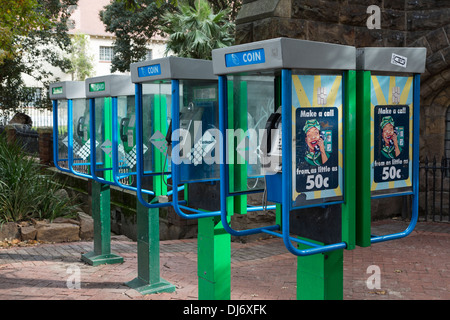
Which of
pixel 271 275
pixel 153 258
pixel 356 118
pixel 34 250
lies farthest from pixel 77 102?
pixel 356 118

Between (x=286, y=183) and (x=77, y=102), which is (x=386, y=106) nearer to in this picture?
(x=286, y=183)

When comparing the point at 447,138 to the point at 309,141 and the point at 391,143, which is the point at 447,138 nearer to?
the point at 391,143

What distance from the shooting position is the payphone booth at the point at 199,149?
4.13m

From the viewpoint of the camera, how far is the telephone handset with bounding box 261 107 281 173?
3.20 meters

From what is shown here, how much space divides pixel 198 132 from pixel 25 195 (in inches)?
182

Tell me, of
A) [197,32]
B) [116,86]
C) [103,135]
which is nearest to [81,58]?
[197,32]

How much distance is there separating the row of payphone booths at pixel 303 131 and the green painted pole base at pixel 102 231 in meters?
2.40

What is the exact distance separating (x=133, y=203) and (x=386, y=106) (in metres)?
6.36

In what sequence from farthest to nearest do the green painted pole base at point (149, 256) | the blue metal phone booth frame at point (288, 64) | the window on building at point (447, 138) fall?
the window on building at point (447, 138) < the green painted pole base at point (149, 256) < the blue metal phone booth frame at point (288, 64)

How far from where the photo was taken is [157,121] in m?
5.21

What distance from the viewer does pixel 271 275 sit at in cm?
586

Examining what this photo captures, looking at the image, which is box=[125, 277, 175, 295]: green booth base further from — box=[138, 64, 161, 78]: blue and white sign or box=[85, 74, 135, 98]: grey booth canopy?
box=[138, 64, 161, 78]: blue and white sign

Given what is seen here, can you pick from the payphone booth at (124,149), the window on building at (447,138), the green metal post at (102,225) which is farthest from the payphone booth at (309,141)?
the window on building at (447,138)

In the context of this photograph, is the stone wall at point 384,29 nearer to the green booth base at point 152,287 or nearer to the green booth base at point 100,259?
the green booth base at point 100,259
